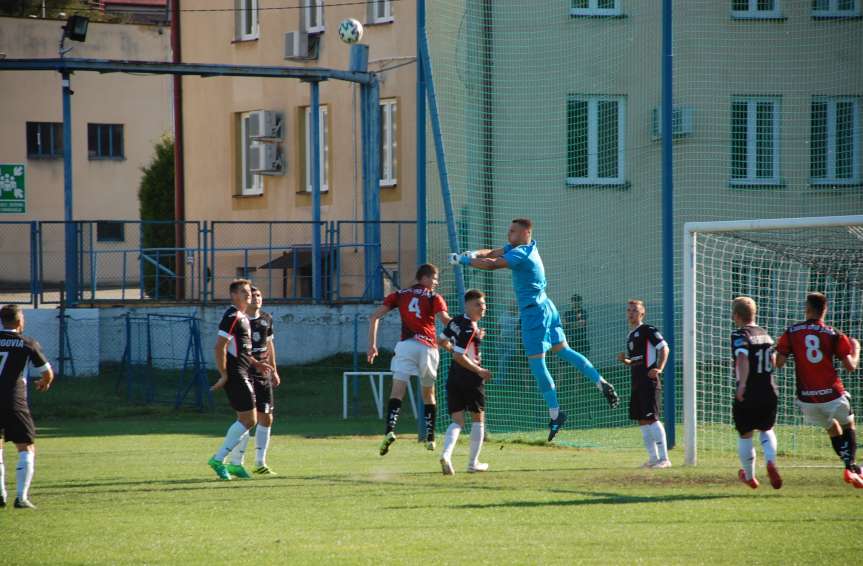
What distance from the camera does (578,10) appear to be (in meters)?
22.7

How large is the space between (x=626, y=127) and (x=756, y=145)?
229 cm

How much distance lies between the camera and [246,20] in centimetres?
3447

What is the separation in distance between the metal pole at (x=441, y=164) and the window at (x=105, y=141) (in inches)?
1316

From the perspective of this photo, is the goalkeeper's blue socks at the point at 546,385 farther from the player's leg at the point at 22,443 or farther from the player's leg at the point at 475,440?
the player's leg at the point at 22,443

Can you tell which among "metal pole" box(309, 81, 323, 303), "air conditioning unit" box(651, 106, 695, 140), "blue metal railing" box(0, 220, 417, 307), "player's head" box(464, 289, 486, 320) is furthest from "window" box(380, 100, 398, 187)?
"player's head" box(464, 289, 486, 320)

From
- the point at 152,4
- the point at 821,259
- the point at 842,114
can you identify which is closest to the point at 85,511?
the point at 821,259

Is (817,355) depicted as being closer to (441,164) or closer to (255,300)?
(255,300)

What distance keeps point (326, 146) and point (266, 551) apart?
24177 millimetres

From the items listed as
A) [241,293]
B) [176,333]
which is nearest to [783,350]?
[241,293]

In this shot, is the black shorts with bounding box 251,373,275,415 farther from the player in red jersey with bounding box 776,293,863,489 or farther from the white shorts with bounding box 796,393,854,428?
the white shorts with bounding box 796,393,854,428

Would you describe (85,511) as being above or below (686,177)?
below

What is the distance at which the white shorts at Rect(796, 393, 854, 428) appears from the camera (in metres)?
11.7

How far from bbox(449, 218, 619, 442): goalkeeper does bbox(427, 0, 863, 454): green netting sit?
21.7 ft

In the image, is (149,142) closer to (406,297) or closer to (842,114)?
(842,114)
